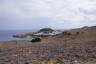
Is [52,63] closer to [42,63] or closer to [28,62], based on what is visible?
[42,63]

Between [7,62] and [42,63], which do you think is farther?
[7,62]

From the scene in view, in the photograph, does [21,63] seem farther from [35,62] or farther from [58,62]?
[58,62]

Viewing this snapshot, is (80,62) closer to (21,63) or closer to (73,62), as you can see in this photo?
(73,62)

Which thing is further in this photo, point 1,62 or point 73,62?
point 1,62

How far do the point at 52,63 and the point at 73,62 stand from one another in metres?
1.19

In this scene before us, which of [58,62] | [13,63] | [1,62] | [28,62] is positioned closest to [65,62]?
[58,62]

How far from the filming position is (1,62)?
39.3 ft

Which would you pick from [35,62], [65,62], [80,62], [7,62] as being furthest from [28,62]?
[80,62]

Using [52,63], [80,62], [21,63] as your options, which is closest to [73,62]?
[80,62]

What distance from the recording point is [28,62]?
11484 millimetres

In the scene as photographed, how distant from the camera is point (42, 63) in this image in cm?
1108

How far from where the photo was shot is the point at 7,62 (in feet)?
39.3

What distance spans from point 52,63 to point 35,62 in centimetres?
106

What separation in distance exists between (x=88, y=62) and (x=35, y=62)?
3.02m
